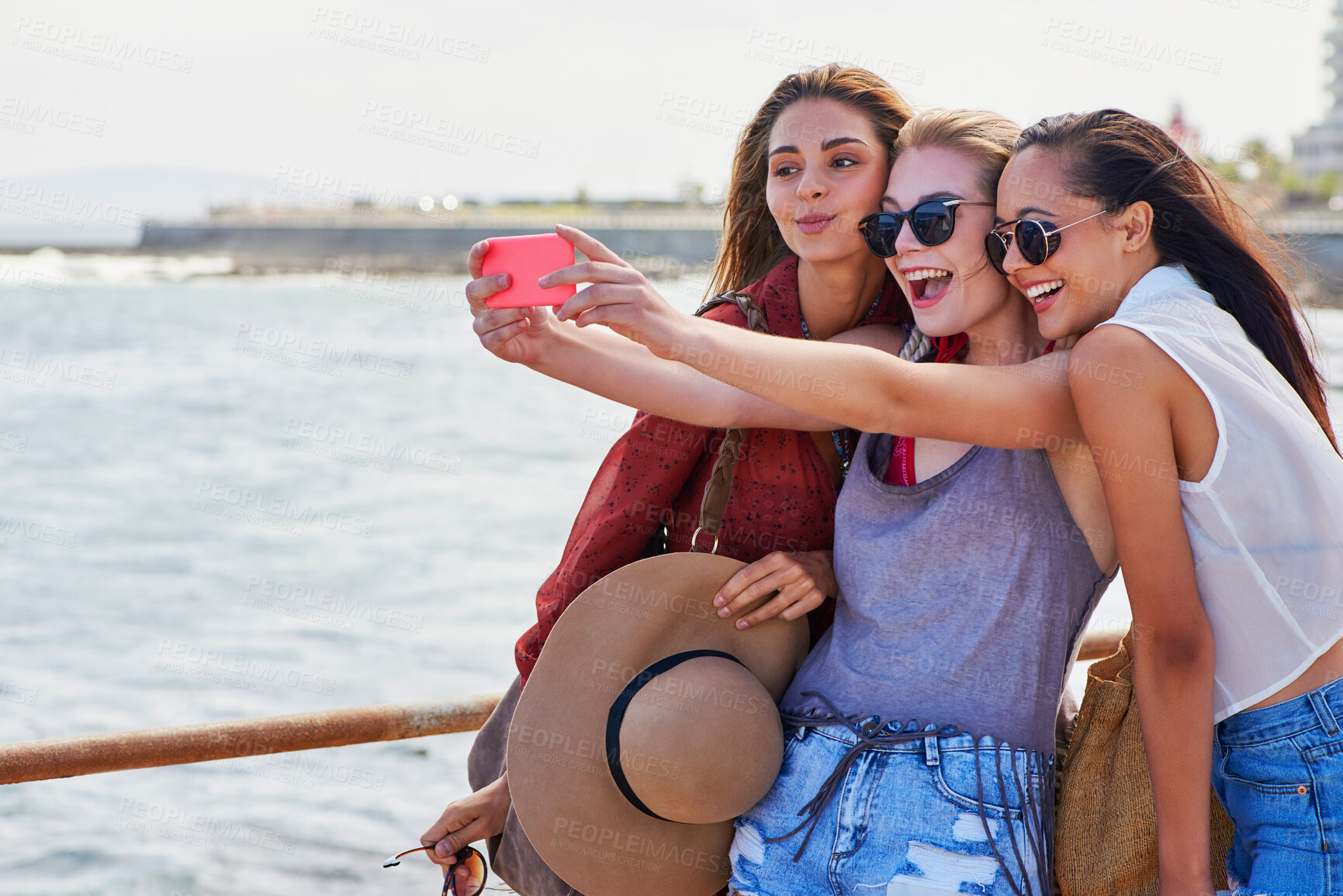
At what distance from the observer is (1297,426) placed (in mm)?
1648

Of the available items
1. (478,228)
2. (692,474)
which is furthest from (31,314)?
(692,474)

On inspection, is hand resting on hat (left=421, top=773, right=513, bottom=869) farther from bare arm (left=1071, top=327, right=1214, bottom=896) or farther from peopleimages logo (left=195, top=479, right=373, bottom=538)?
peopleimages logo (left=195, top=479, right=373, bottom=538)

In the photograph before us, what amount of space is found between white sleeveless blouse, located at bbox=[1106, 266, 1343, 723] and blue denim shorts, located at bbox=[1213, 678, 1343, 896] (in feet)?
0.17

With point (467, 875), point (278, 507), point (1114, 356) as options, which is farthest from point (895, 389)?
point (278, 507)

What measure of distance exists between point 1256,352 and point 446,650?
8175mm

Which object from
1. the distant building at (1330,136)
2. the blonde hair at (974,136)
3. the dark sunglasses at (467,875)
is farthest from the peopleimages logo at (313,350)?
the distant building at (1330,136)

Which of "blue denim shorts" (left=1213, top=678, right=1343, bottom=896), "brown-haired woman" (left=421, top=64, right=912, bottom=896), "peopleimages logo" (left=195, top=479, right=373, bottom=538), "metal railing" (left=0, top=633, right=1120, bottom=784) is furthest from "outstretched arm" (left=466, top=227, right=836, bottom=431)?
"peopleimages logo" (left=195, top=479, right=373, bottom=538)

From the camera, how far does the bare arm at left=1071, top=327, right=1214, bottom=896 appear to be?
1.64 m

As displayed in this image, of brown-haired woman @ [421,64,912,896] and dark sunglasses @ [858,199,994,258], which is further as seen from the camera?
brown-haired woman @ [421,64,912,896]

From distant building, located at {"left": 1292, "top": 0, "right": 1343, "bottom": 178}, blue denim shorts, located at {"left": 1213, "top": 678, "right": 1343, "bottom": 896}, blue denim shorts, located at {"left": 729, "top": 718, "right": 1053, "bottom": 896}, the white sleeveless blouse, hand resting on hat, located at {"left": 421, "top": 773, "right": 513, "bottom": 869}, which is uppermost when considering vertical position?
distant building, located at {"left": 1292, "top": 0, "right": 1343, "bottom": 178}

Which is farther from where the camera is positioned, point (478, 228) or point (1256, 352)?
point (478, 228)

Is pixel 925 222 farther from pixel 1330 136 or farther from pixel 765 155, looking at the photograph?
pixel 1330 136

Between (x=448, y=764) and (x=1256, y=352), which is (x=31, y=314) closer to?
(x=448, y=764)

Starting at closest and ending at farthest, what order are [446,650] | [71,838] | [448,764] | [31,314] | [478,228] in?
[71,838] < [448,764] < [446,650] < [31,314] < [478,228]
